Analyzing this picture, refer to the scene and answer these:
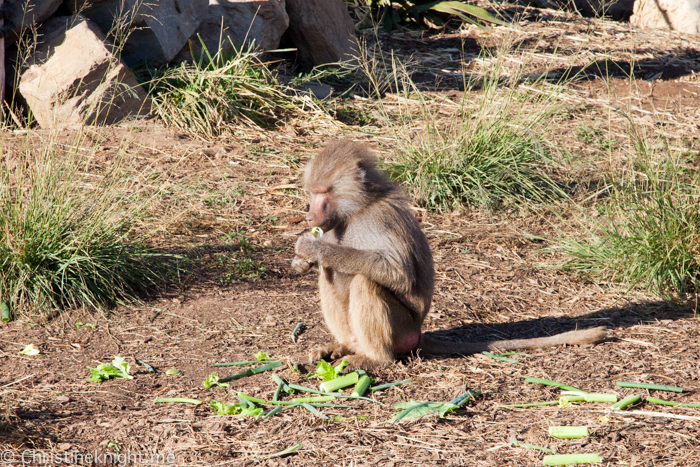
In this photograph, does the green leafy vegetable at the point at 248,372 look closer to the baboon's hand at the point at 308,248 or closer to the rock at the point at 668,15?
the baboon's hand at the point at 308,248

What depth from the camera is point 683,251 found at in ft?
16.5

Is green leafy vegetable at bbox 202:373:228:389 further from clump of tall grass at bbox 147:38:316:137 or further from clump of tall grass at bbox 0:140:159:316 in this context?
clump of tall grass at bbox 147:38:316:137

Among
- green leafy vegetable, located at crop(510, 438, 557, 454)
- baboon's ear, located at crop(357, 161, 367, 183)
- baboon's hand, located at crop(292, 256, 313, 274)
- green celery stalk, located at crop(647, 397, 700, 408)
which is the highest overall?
baboon's ear, located at crop(357, 161, 367, 183)

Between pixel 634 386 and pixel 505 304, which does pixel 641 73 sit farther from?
pixel 634 386

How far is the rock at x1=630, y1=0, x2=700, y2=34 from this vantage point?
11.8 m

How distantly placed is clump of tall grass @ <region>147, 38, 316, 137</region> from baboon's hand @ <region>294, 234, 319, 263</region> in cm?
403

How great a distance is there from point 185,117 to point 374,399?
4825 millimetres

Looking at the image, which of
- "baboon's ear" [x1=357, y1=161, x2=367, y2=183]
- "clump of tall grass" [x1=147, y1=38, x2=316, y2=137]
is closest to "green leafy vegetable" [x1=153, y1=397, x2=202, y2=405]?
"baboon's ear" [x1=357, y1=161, x2=367, y2=183]

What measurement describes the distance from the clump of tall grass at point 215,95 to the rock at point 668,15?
7475 millimetres

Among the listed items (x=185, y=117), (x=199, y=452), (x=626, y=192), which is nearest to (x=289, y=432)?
(x=199, y=452)

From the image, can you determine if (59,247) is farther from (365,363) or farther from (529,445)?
(529,445)

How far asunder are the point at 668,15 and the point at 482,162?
745cm

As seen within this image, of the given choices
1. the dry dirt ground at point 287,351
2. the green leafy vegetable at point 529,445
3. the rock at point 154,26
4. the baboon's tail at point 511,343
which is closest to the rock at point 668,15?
the dry dirt ground at point 287,351

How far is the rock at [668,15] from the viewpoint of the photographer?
11805 mm
